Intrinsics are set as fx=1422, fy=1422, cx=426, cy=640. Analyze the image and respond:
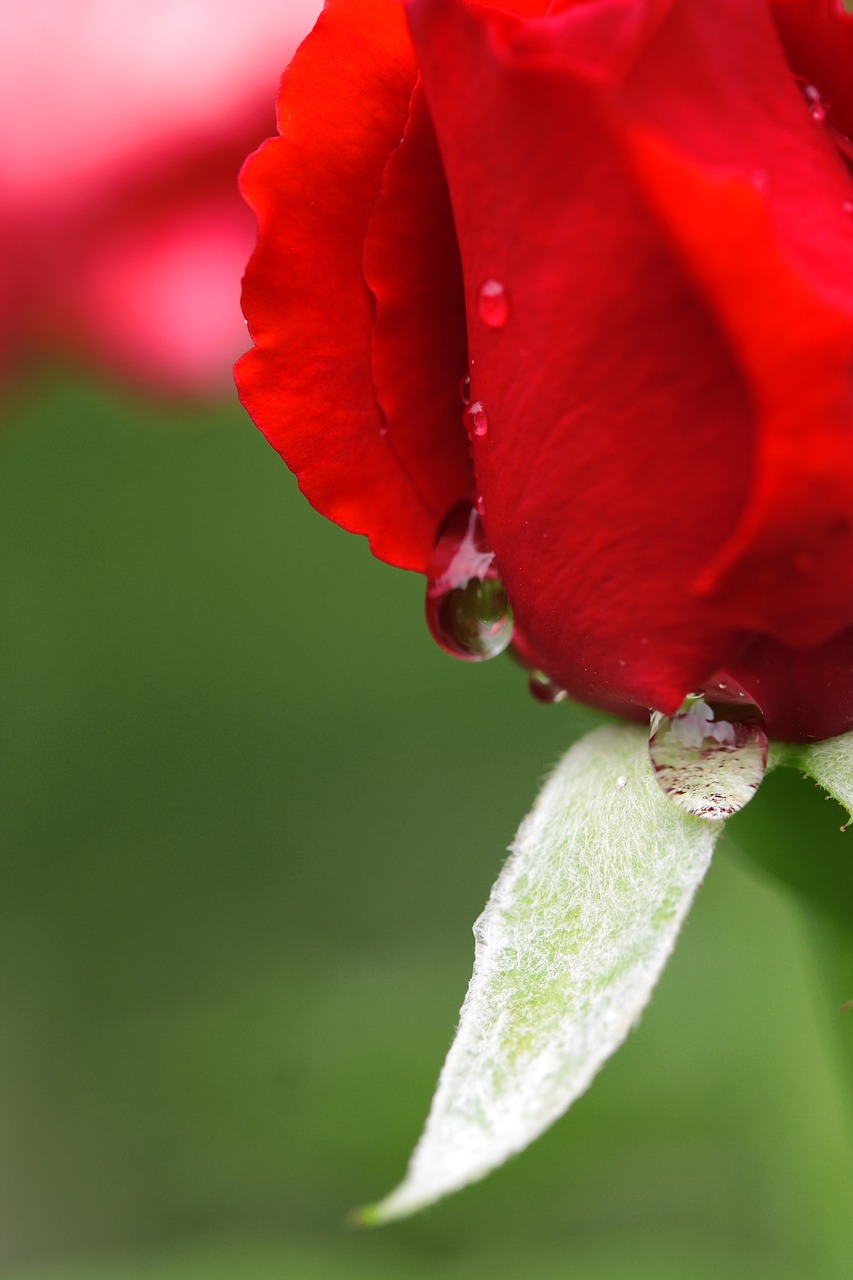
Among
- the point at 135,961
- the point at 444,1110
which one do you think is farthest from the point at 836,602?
the point at 135,961

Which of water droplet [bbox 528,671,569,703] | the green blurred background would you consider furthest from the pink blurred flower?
water droplet [bbox 528,671,569,703]

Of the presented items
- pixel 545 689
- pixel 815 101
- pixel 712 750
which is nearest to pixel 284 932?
pixel 545 689

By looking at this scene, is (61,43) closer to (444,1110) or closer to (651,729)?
(651,729)

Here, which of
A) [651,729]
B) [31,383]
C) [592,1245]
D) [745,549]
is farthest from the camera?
[31,383]

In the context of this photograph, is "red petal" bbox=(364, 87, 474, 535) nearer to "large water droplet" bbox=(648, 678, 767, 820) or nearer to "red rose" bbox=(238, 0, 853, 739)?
"red rose" bbox=(238, 0, 853, 739)

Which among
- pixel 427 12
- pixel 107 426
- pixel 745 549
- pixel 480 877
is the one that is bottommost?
pixel 480 877

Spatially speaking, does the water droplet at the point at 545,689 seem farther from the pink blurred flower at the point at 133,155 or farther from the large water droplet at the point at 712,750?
the pink blurred flower at the point at 133,155
